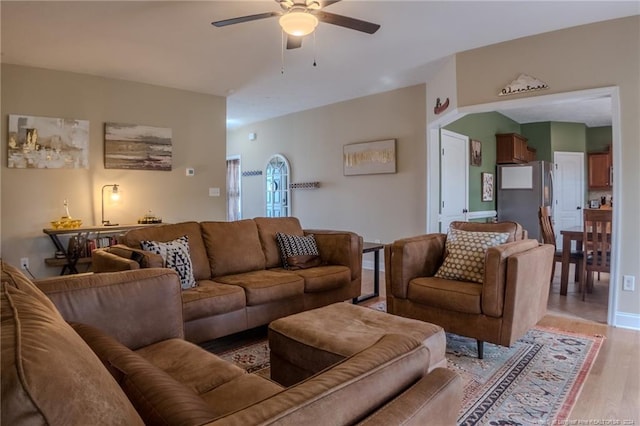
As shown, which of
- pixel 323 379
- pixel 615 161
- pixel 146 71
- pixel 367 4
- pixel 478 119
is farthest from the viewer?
pixel 478 119

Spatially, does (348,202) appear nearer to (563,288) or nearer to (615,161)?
(563,288)

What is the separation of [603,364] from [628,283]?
3.87 feet

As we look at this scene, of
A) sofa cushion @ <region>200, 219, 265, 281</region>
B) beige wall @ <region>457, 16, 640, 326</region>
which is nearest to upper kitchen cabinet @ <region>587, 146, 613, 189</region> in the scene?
beige wall @ <region>457, 16, 640, 326</region>

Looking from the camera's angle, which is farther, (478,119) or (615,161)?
(478,119)

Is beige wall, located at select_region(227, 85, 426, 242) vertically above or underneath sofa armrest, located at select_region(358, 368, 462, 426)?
above

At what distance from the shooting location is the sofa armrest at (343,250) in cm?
367

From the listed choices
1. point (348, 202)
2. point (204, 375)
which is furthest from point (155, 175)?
point (204, 375)

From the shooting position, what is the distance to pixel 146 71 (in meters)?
4.71

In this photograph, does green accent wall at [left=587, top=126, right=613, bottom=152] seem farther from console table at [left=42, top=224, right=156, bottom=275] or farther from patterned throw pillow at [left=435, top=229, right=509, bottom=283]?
console table at [left=42, top=224, right=156, bottom=275]

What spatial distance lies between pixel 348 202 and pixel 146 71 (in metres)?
3.43

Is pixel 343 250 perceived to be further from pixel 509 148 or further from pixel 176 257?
pixel 509 148

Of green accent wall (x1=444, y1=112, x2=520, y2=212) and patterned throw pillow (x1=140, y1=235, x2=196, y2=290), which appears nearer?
patterned throw pillow (x1=140, y1=235, x2=196, y2=290)

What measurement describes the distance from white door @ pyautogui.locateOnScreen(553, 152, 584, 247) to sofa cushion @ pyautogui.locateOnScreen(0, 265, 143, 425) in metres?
8.30

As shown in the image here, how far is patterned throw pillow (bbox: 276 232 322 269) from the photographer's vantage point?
358 cm
